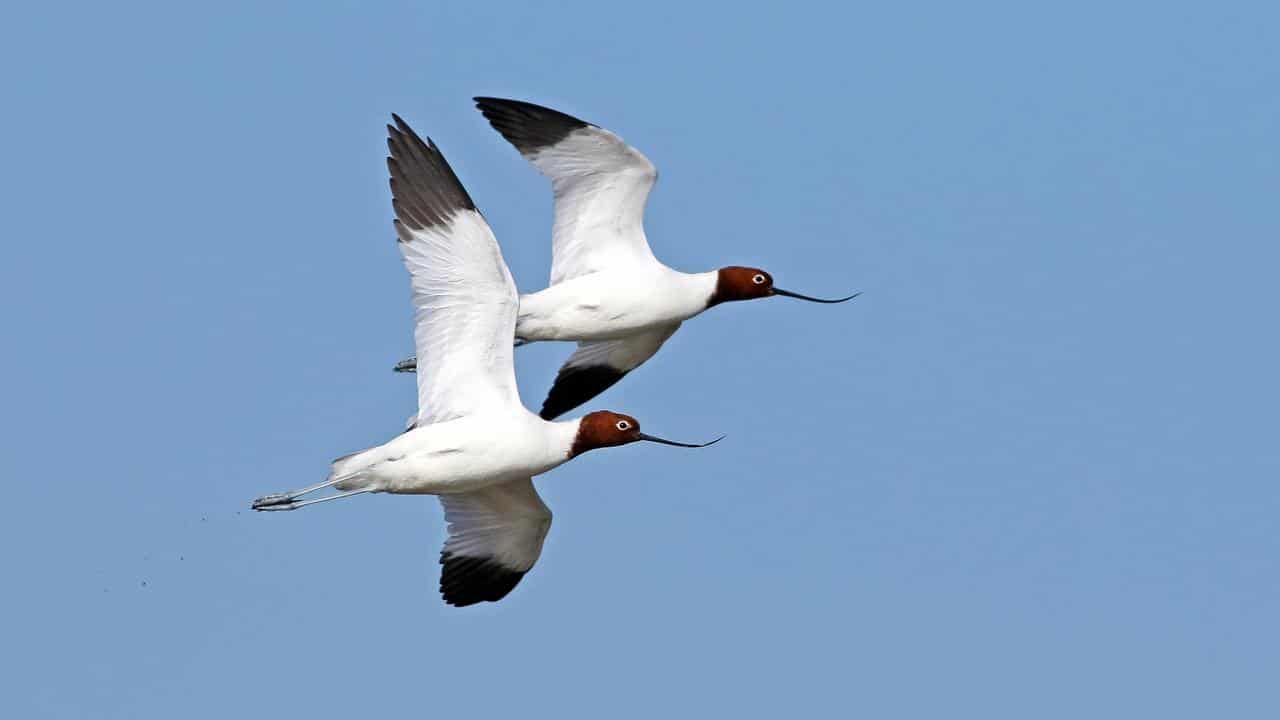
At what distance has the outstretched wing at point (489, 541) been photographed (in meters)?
20.7

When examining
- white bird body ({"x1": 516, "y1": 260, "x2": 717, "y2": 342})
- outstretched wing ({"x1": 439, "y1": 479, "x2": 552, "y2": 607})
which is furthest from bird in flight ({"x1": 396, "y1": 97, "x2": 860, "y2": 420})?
outstretched wing ({"x1": 439, "y1": 479, "x2": 552, "y2": 607})

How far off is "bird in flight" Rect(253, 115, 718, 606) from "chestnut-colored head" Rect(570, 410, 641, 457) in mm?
147

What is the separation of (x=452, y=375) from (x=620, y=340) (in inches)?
193

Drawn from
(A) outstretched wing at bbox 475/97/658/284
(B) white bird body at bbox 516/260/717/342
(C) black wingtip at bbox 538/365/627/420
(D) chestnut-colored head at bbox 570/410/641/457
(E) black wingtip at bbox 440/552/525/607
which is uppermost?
(A) outstretched wing at bbox 475/97/658/284

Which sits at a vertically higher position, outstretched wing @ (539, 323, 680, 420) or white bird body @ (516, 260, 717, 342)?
white bird body @ (516, 260, 717, 342)

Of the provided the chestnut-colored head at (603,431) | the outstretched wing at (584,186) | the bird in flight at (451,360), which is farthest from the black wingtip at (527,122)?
the chestnut-colored head at (603,431)

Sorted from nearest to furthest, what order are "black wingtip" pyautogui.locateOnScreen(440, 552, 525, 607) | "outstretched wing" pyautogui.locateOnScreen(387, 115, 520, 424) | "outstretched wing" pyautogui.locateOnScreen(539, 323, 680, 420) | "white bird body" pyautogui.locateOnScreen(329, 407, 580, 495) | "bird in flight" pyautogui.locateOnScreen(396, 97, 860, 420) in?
"white bird body" pyautogui.locateOnScreen(329, 407, 580, 495), "outstretched wing" pyautogui.locateOnScreen(387, 115, 520, 424), "black wingtip" pyautogui.locateOnScreen(440, 552, 525, 607), "bird in flight" pyautogui.locateOnScreen(396, 97, 860, 420), "outstretched wing" pyautogui.locateOnScreen(539, 323, 680, 420)

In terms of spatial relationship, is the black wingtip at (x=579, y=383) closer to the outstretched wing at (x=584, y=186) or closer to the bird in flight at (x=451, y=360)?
the outstretched wing at (x=584, y=186)

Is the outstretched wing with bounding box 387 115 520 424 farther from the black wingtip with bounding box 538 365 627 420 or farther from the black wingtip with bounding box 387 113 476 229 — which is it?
the black wingtip with bounding box 538 365 627 420

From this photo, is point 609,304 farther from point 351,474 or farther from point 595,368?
point 351,474

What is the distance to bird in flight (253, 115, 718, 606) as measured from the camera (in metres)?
18.9

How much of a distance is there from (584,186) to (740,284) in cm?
195

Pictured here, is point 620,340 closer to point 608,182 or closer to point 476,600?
point 608,182

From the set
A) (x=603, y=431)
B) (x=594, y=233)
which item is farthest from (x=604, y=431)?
(x=594, y=233)
